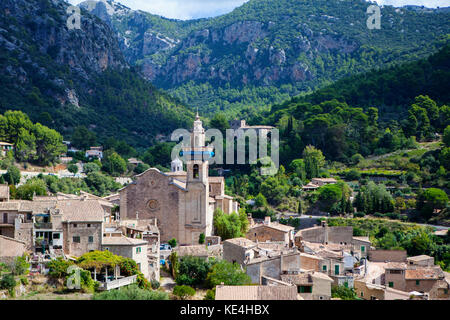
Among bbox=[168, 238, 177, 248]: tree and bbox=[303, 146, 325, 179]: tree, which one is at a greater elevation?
bbox=[303, 146, 325, 179]: tree

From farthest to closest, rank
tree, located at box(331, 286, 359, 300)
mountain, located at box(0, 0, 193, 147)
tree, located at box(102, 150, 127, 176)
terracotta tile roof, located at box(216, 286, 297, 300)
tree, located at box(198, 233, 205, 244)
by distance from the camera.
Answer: mountain, located at box(0, 0, 193, 147) → tree, located at box(102, 150, 127, 176) → tree, located at box(198, 233, 205, 244) → tree, located at box(331, 286, 359, 300) → terracotta tile roof, located at box(216, 286, 297, 300)

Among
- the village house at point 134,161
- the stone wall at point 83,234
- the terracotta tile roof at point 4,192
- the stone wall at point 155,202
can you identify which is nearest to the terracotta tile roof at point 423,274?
the stone wall at point 155,202

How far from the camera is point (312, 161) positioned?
231ft

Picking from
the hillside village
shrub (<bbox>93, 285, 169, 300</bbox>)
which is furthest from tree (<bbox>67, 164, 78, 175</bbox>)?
shrub (<bbox>93, 285, 169, 300</bbox>)

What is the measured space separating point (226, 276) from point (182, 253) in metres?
5.13

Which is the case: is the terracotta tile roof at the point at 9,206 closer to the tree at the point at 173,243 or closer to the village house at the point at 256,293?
the tree at the point at 173,243

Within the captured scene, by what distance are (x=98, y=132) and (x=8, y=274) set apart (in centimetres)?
6480

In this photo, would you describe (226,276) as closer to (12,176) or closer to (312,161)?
(12,176)

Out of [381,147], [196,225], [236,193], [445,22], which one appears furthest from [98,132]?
[445,22]

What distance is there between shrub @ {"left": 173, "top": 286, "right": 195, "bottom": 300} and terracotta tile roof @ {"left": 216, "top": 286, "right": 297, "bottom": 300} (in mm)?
3866

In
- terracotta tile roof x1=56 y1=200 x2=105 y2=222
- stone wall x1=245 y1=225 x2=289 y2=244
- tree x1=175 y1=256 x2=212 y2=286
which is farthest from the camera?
stone wall x1=245 y1=225 x2=289 y2=244

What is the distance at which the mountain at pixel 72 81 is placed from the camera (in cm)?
8888

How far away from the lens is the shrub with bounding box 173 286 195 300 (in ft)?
96.1

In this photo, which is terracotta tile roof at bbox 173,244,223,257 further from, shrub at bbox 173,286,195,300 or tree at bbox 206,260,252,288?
shrub at bbox 173,286,195,300
